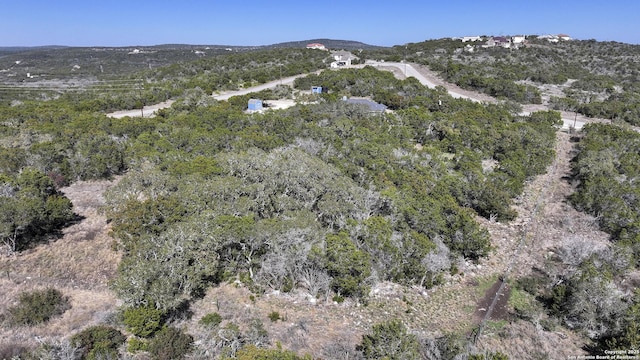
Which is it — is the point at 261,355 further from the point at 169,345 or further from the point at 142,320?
the point at 142,320

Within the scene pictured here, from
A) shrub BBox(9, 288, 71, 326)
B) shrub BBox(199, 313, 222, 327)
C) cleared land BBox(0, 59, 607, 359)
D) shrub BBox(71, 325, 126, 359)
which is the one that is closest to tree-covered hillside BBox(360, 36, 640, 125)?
cleared land BBox(0, 59, 607, 359)

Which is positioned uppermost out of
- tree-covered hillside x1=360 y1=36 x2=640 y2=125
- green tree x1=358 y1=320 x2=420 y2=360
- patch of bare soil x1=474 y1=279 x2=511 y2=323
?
tree-covered hillside x1=360 y1=36 x2=640 y2=125

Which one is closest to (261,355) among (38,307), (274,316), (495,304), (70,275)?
(274,316)

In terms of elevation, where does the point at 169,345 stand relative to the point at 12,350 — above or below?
above

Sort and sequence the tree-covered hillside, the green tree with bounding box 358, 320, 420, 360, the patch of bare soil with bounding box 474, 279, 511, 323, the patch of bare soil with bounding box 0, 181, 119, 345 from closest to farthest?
the green tree with bounding box 358, 320, 420, 360 < the patch of bare soil with bounding box 0, 181, 119, 345 < the patch of bare soil with bounding box 474, 279, 511, 323 < the tree-covered hillside

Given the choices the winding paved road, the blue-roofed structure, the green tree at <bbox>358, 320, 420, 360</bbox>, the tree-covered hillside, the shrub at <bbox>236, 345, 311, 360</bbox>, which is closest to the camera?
the shrub at <bbox>236, 345, 311, 360</bbox>

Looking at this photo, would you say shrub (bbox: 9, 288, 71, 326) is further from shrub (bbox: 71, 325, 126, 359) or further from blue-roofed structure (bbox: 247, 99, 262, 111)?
blue-roofed structure (bbox: 247, 99, 262, 111)

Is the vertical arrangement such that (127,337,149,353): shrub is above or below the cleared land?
above
